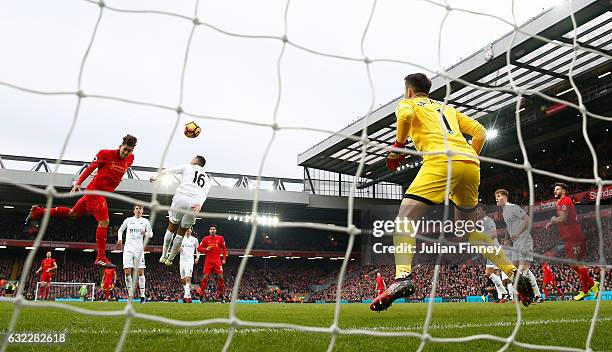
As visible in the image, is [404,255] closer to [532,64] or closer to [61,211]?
[61,211]

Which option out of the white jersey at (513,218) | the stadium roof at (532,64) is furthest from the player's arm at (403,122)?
the stadium roof at (532,64)

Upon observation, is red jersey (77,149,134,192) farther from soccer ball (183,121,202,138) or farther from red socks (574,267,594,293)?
red socks (574,267,594,293)

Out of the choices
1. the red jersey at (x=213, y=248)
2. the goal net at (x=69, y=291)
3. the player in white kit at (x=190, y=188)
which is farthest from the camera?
the goal net at (x=69, y=291)

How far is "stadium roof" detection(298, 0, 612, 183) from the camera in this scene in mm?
15741

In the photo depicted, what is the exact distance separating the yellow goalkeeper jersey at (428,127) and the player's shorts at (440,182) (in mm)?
58

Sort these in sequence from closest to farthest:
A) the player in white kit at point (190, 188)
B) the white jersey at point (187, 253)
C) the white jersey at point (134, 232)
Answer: the player in white kit at point (190, 188) → the white jersey at point (134, 232) → the white jersey at point (187, 253)

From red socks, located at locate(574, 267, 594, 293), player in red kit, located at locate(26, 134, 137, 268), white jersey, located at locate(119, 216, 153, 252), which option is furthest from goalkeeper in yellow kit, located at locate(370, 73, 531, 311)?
white jersey, located at locate(119, 216, 153, 252)

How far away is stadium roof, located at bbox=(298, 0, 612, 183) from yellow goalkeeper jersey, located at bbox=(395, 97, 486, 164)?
32.8ft

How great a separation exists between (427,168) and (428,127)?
0.31 m

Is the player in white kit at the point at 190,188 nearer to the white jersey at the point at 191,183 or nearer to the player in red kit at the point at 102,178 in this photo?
the white jersey at the point at 191,183

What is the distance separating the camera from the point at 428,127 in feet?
11.9

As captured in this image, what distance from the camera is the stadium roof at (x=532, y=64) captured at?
15.7 meters

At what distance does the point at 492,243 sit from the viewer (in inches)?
153

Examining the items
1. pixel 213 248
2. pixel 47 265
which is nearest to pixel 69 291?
pixel 47 265
